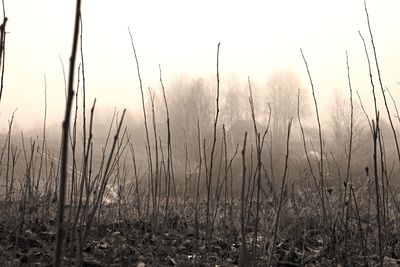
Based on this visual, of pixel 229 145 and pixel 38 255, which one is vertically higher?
pixel 229 145

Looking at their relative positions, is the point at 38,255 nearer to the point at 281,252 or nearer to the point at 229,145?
the point at 281,252

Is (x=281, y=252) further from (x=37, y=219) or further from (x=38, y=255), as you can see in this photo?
(x=37, y=219)

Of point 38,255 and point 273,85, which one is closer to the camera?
point 38,255

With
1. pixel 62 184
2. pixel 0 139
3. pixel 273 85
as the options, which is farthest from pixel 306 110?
pixel 62 184

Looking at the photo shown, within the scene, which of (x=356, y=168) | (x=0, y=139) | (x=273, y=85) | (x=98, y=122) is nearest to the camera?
(x=356, y=168)

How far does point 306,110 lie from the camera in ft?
103

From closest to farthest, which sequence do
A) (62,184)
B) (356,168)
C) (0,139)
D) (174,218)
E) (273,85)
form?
(62,184) → (174,218) → (356,168) → (0,139) → (273,85)

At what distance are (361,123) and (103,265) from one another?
2182 cm

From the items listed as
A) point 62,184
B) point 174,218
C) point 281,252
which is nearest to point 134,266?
point 281,252

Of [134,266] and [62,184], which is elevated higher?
[62,184]

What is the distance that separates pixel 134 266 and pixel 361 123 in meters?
21.8

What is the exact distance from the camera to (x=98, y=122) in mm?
44719

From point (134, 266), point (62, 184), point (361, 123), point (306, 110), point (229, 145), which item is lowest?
point (134, 266)

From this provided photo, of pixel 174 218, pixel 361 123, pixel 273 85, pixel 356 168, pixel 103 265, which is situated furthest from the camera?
pixel 273 85
